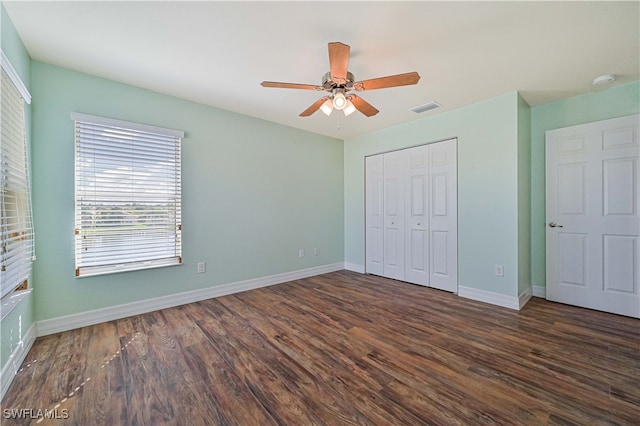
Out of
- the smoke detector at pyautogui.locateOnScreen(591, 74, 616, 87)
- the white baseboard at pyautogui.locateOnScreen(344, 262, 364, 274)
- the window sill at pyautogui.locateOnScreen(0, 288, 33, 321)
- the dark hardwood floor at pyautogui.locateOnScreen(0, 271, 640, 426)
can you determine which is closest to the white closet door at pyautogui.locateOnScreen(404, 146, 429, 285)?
the white baseboard at pyautogui.locateOnScreen(344, 262, 364, 274)

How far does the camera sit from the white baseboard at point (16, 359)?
1600 mm

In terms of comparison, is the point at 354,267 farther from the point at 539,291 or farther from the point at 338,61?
the point at 338,61

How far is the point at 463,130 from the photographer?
133 inches

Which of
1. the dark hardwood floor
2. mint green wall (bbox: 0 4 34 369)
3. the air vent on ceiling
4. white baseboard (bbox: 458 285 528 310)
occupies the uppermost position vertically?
the air vent on ceiling

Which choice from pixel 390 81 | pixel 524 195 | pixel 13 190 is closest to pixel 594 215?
pixel 524 195

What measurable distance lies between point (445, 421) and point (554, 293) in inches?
111

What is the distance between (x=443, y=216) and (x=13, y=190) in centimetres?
432

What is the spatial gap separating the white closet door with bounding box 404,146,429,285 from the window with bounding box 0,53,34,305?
4.13m

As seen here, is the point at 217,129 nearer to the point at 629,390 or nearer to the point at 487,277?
the point at 487,277

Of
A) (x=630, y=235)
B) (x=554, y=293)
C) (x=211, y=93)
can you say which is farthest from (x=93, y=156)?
(x=630, y=235)

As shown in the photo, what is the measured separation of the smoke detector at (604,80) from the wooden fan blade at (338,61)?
2.65 m

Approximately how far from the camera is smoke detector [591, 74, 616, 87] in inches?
99.7

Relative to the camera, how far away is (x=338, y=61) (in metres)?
1.85

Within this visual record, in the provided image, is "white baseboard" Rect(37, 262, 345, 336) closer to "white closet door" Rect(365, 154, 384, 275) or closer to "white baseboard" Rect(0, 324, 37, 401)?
"white baseboard" Rect(0, 324, 37, 401)
